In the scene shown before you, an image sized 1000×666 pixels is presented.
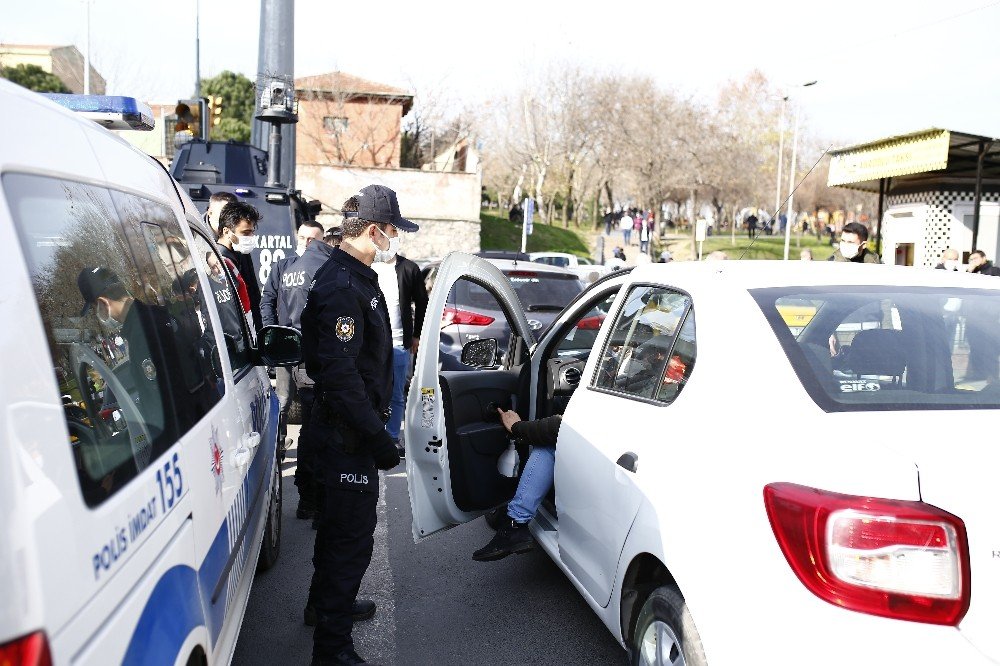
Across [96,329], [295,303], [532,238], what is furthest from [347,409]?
[532,238]

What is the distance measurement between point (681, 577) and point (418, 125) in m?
36.0

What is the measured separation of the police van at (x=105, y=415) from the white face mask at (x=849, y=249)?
5.52 metres

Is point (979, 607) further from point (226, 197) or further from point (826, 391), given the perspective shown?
point (226, 197)

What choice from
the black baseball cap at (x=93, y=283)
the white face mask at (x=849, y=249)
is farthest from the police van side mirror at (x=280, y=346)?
the white face mask at (x=849, y=249)

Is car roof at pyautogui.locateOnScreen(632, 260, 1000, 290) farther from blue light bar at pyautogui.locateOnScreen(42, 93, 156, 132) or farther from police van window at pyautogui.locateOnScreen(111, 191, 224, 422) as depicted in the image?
blue light bar at pyautogui.locateOnScreen(42, 93, 156, 132)

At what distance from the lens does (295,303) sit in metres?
6.04

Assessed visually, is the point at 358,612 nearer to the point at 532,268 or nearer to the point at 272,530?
the point at 272,530

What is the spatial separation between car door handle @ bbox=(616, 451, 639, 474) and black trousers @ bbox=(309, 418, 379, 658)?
103 centimetres

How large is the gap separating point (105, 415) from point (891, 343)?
2414 millimetres

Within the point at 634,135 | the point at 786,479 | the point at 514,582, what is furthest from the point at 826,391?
the point at 634,135

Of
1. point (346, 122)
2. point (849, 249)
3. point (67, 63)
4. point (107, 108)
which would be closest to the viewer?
point (107, 108)

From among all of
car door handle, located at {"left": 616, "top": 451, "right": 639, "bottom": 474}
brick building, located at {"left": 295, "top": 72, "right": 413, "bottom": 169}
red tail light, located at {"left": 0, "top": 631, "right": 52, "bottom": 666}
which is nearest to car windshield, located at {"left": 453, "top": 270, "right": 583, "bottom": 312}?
car door handle, located at {"left": 616, "top": 451, "right": 639, "bottom": 474}

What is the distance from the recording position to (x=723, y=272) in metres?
3.08

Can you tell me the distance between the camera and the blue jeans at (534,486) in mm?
3984
